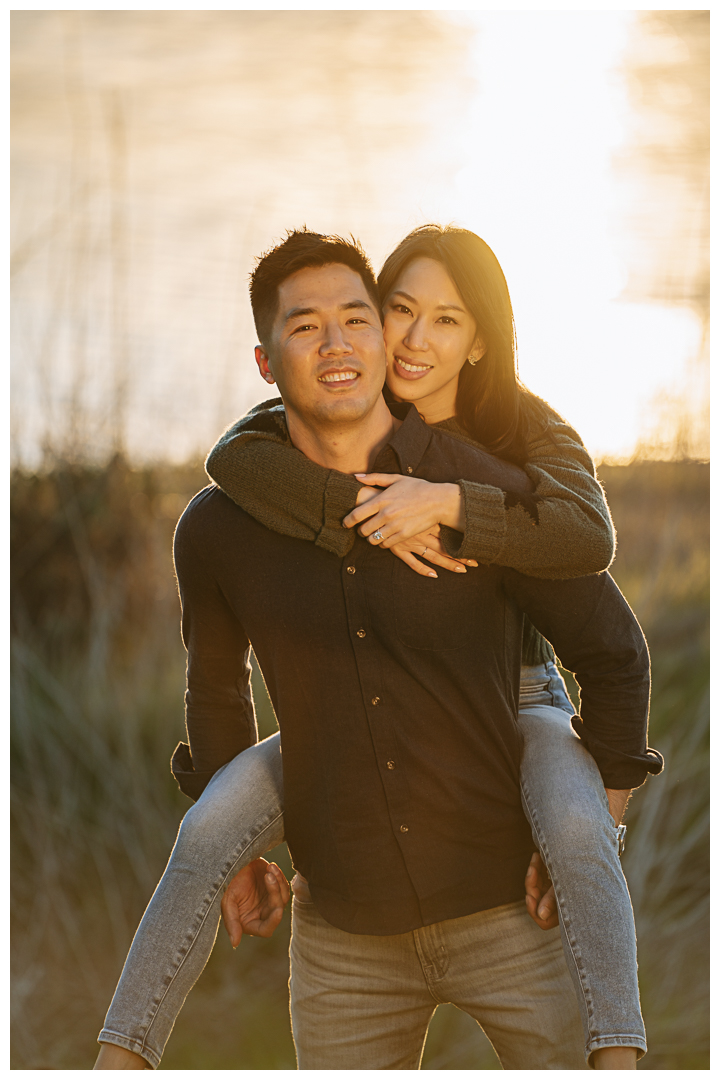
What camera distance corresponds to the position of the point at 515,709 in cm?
197

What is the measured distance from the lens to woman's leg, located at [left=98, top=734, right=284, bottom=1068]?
1.72m

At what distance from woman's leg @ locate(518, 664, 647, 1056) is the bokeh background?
261 centimetres

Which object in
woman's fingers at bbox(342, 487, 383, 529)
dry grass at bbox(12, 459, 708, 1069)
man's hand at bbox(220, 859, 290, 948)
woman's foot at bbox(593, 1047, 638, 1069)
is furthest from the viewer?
dry grass at bbox(12, 459, 708, 1069)

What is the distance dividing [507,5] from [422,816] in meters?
3.38

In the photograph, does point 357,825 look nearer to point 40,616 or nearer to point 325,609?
point 325,609

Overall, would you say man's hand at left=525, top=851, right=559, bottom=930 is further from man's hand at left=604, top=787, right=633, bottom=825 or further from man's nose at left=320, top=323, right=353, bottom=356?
man's nose at left=320, top=323, right=353, bottom=356

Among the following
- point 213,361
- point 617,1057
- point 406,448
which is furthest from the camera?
point 213,361

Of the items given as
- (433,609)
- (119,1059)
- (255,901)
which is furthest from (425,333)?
(119,1059)

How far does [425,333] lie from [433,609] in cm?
80

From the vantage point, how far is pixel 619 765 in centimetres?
189

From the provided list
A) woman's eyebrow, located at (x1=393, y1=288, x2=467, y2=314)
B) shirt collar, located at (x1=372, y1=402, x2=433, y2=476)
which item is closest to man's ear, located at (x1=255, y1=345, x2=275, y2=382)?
shirt collar, located at (x1=372, y1=402, x2=433, y2=476)

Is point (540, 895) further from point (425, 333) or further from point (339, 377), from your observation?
point (425, 333)

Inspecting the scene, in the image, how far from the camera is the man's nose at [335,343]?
1.89 metres

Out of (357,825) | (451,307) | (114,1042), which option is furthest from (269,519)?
(114,1042)
